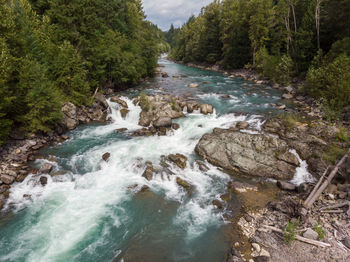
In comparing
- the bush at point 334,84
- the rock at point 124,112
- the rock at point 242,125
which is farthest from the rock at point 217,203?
the bush at point 334,84

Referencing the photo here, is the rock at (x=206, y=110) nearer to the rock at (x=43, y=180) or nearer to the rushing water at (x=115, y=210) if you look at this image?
the rushing water at (x=115, y=210)

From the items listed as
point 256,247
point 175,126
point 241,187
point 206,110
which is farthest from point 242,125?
point 256,247

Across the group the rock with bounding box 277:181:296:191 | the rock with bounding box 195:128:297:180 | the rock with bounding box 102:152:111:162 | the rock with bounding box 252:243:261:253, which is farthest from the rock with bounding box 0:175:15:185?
the rock with bounding box 277:181:296:191

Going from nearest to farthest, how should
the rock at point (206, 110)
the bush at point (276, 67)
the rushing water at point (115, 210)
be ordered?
the rushing water at point (115, 210) → the rock at point (206, 110) → the bush at point (276, 67)

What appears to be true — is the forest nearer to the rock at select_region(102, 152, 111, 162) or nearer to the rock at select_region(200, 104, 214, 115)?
the rock at select_region(200, 104, 214, 115)

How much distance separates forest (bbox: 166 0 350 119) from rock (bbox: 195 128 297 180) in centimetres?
787

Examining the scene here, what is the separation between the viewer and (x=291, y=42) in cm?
3219

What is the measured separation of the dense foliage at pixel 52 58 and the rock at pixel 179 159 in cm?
986

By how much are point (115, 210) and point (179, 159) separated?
5285 mm

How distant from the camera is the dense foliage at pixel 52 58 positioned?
13.4 meters

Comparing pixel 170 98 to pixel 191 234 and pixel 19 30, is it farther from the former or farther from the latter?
pixel 191 234

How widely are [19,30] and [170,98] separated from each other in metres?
14.9

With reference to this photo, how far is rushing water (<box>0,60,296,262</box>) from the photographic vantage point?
786 cm

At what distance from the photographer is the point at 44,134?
15.7 meters
